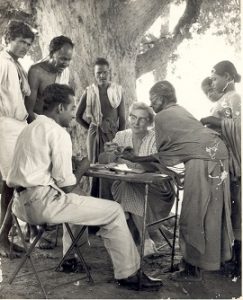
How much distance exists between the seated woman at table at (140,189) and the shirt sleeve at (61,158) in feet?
3.75

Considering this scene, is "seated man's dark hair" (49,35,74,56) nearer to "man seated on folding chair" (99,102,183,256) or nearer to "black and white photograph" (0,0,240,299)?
"black and white photograph" (0,0,240,299)

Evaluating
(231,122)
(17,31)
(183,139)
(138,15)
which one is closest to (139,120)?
(183,139)

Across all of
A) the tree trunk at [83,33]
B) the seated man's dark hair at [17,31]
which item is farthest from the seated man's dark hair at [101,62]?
the seated man's dark hair at [17,31]

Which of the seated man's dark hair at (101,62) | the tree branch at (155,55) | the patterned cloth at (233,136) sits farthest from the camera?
the tree branch at (155,55)

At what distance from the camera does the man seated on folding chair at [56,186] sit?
123 inches

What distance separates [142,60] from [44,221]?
3787mm

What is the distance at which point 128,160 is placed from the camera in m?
3.96

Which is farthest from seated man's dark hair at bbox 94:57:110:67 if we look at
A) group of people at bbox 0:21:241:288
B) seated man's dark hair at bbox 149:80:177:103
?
seated man's dark hair at bbox 149:80:177:103

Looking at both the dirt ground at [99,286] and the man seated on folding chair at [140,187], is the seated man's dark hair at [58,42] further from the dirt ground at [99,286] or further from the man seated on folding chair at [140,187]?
the dirt ground at [99,286]

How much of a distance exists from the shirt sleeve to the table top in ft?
1.23

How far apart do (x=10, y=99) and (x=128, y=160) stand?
125 centimetres

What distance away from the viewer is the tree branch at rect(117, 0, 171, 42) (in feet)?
18.2

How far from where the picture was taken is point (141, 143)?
4.52 metres

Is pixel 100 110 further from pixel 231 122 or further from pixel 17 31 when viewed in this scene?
pixel 231 122
